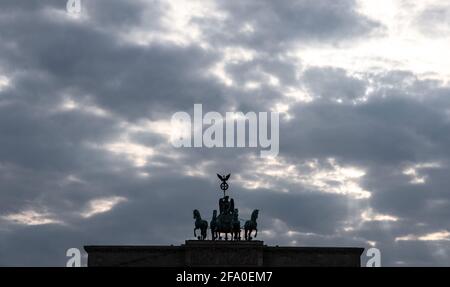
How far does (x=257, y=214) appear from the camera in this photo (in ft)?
226

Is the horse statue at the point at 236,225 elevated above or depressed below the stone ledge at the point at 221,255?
above

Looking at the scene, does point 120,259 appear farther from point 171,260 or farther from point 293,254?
point 293,254

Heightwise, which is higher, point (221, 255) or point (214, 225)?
point (214, 225)

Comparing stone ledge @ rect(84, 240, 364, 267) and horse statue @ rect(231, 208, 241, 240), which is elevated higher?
horse statue @ rect(231, 208, 241, 240)

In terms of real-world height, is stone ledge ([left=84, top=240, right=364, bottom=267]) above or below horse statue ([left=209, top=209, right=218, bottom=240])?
A: below

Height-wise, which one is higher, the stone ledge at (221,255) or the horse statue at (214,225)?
the horse statue at (214,225)
